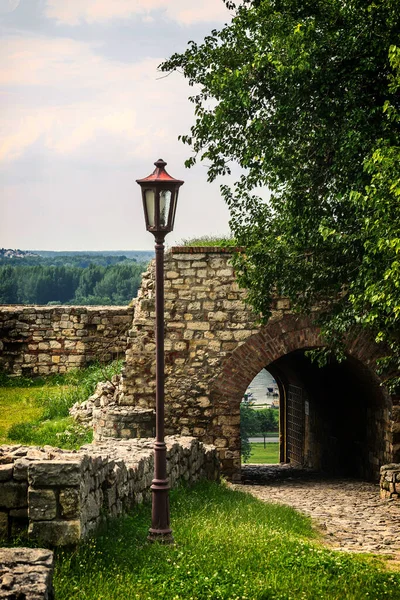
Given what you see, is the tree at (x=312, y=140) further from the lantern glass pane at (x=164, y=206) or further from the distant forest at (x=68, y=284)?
the distant forest at (x=68, y=284)

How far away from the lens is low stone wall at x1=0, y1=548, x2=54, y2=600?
197 inches

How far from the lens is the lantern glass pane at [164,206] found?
8.75 meters

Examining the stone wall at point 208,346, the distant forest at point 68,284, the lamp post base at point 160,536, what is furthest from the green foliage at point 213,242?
the distant forest at point 68,284

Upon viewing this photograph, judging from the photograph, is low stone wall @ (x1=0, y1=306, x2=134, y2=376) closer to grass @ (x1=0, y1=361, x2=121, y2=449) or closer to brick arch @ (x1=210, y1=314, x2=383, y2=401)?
grass @ (x1=0, y1=361, x2=121, y2=449)

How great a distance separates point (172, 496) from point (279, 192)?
16.4 feet

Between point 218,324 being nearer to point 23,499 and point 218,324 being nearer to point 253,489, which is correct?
point 253,489

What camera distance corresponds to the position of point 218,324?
1553 centimetres

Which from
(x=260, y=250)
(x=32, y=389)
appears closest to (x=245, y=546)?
(x=260, y=250)

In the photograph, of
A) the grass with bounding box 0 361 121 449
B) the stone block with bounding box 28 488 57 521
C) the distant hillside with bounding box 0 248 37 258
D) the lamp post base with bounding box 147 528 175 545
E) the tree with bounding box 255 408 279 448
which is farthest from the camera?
the tree with bounding box 255 408 279 448

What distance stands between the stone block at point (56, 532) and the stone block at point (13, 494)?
0.22 m

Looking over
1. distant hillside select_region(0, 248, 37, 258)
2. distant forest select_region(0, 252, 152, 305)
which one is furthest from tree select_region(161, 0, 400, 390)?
distant hillside select_region(0, 248, 37, 258)

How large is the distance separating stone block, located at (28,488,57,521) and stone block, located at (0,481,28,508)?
0.49 ft

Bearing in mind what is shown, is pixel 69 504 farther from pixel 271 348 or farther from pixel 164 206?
pixel 271 348

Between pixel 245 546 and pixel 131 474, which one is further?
pixel 131 474
